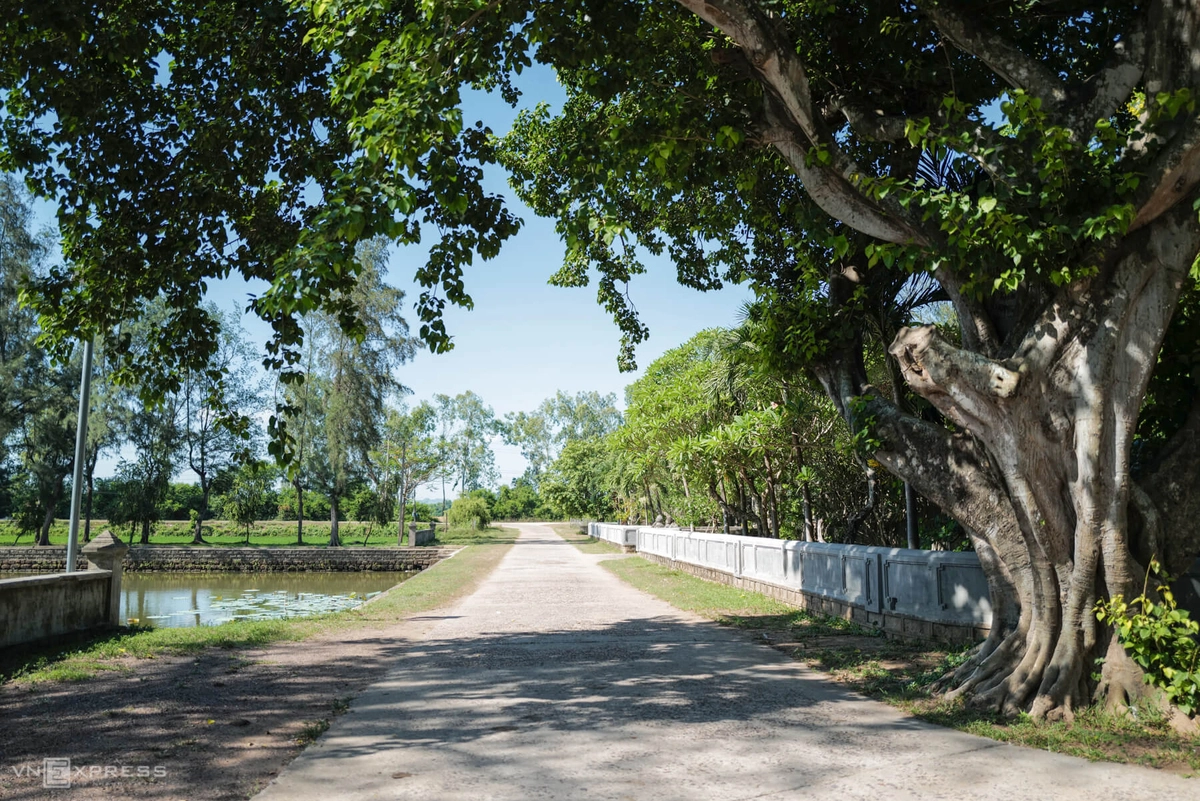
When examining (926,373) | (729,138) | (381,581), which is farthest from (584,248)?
(381,581)

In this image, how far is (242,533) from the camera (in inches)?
2274

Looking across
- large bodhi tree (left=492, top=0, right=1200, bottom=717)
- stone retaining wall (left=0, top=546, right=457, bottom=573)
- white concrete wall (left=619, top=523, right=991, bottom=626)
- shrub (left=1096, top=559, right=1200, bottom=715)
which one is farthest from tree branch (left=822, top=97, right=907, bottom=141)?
stone retaining wall (left=0, top=546, right=457, bottom=573)

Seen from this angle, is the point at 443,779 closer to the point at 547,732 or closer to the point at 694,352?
the point at 547,732

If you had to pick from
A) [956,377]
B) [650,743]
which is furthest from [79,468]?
[956,377]

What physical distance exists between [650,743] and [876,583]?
21.4ft

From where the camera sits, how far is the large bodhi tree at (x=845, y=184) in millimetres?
6254

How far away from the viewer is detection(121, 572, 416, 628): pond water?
785 inches

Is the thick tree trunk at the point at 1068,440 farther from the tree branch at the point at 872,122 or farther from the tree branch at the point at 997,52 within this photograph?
the tree branch at the point at 872,122

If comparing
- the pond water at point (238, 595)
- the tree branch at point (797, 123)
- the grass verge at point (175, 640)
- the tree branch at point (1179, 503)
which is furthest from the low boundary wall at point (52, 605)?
the tree branch at point (1179, 503)

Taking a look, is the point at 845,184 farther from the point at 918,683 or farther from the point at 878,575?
the point at 878,575

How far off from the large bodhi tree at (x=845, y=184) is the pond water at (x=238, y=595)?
916cm

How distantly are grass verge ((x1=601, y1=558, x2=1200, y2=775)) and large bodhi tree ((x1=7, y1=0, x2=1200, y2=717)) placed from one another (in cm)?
31

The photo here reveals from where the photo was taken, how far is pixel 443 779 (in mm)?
5051

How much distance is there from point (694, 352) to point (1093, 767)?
26125mm
